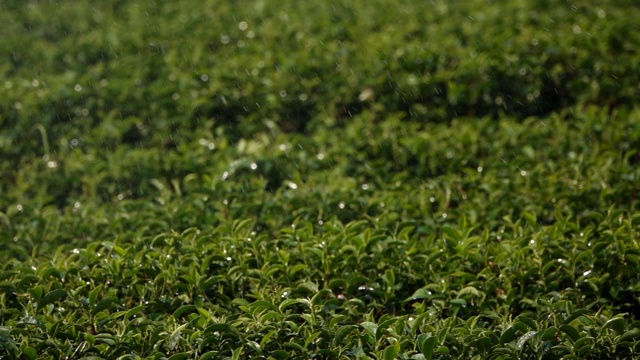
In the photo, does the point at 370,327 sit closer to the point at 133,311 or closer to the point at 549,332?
the point at 549,332

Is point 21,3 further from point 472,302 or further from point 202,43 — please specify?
point 472,302

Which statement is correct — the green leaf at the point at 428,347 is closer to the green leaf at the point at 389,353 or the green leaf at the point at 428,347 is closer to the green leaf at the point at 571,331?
the green leaf at the point at 389,353

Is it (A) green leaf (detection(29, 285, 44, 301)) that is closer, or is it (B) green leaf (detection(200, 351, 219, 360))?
(B) green leaf (detection(200, 351, 219, 360))

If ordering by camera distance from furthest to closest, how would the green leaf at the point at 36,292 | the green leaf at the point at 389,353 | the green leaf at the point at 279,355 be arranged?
the green leaf at the point at 36,292
the green leaf at the point at 279,355
the green leaf at the point at 389,353

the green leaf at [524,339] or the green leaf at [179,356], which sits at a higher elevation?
the green leaf at [524,339]

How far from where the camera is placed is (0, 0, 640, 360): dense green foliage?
112 inches

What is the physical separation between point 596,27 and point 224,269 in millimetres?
3675

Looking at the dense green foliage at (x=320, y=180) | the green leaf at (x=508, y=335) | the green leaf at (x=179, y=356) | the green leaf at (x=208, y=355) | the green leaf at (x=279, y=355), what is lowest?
the dense green foliage at (x=320, y=180)

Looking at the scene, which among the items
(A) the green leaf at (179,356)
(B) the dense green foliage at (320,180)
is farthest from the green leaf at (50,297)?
(A) the green leaf at (179,356)

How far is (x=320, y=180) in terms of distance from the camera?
4.31 metres

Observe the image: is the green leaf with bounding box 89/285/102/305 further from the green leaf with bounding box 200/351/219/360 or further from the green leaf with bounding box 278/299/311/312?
the green leaf with bounding box 278/299/311/312

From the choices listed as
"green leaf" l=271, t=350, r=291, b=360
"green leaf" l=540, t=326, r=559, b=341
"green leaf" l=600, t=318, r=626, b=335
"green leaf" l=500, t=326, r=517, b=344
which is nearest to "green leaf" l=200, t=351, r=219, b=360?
"green leaf" l=271, t=350, r=291, b=360

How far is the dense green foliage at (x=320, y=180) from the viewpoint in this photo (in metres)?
2.84

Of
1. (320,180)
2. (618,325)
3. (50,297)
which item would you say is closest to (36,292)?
(50,297)
